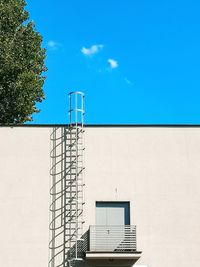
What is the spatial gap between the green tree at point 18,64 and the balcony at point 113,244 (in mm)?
16111

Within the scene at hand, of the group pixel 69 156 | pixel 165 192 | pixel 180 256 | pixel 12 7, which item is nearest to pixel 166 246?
pixel 180 256

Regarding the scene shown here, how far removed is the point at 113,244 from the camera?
960 inches

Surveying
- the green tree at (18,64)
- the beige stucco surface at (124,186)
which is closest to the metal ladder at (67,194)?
the beige stucco surface at (124,186)

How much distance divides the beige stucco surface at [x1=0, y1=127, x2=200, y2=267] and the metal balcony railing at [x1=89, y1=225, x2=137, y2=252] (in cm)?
108

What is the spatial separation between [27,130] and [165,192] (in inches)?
301

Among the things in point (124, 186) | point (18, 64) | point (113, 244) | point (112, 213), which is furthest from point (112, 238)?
point (18, 64)

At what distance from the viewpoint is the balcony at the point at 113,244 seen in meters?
24.0

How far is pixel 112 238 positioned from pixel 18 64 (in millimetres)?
17375

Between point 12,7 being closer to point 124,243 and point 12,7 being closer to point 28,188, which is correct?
point 28,188

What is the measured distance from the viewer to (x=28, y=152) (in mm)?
26641

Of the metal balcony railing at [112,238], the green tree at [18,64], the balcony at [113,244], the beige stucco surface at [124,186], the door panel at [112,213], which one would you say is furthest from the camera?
the green tree at [18,64]

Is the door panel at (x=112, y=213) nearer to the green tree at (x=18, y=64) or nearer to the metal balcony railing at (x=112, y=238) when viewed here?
the metal balcony railing at (x=112, y=238)

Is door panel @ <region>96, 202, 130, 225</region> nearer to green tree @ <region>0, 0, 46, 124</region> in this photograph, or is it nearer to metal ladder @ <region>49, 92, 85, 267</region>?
metal ladder @ <region>49, 92, 85, 267</region>

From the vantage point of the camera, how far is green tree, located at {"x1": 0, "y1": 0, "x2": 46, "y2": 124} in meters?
37.3
